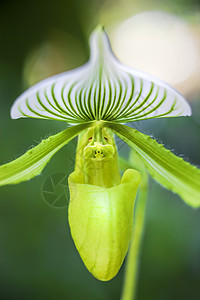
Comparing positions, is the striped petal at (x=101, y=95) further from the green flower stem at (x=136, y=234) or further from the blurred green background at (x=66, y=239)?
the blurred green background at (x=66, y=239)

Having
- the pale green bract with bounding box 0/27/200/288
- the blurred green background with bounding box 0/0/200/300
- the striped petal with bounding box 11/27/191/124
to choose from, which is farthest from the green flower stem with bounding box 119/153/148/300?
the blurred green background with bounding box 0/0/200/300

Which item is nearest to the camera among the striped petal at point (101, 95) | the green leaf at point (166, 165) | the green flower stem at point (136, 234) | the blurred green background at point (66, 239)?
the striped petal at point (101, 95)

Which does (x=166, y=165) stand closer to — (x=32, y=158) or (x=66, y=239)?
(x=32, y=158)

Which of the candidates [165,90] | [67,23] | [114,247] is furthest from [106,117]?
[67,23]

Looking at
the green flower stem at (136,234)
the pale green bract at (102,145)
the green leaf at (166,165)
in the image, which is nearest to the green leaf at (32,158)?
the pale green bract at (102,145)

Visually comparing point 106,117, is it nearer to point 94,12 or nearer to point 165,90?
point 165,90

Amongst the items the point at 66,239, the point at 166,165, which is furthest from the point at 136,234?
the point at 66,239

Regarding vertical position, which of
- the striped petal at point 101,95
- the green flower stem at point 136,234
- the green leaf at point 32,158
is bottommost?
the green flower stem at point 136,234
